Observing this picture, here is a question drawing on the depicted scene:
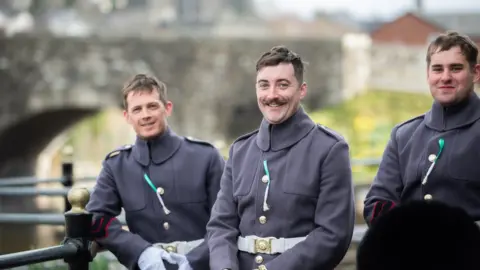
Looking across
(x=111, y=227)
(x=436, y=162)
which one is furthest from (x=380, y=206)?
(x=111, y=227)

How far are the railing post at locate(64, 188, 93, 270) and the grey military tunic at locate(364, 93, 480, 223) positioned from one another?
97 centimetres

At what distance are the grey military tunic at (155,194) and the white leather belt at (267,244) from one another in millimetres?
416

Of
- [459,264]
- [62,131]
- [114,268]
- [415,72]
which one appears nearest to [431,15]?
[415,72]

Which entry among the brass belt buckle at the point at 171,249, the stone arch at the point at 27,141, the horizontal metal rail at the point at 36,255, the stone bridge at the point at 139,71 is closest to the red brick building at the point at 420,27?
the stone bridge at the point at 139,71

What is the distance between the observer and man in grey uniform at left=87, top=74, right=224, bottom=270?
3.63m

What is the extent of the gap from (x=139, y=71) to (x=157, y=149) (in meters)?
13.1

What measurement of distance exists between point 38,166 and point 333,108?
20.3ft

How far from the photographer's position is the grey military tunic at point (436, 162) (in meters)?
3.07

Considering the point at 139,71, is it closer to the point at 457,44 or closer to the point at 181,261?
the point at 181,261

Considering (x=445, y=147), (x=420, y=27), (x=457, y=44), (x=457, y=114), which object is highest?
(x=420, y=27)

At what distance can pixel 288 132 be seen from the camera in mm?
3271

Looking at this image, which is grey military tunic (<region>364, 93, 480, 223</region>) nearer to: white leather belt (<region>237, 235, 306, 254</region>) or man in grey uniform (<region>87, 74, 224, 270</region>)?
white leather belt (<region>237, 235, 306, 254</region>)

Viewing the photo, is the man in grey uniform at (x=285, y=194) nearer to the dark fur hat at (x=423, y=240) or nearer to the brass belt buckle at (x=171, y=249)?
the brass belt buckle at (x=171, y=249)

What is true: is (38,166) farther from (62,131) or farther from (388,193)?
(388,193)
